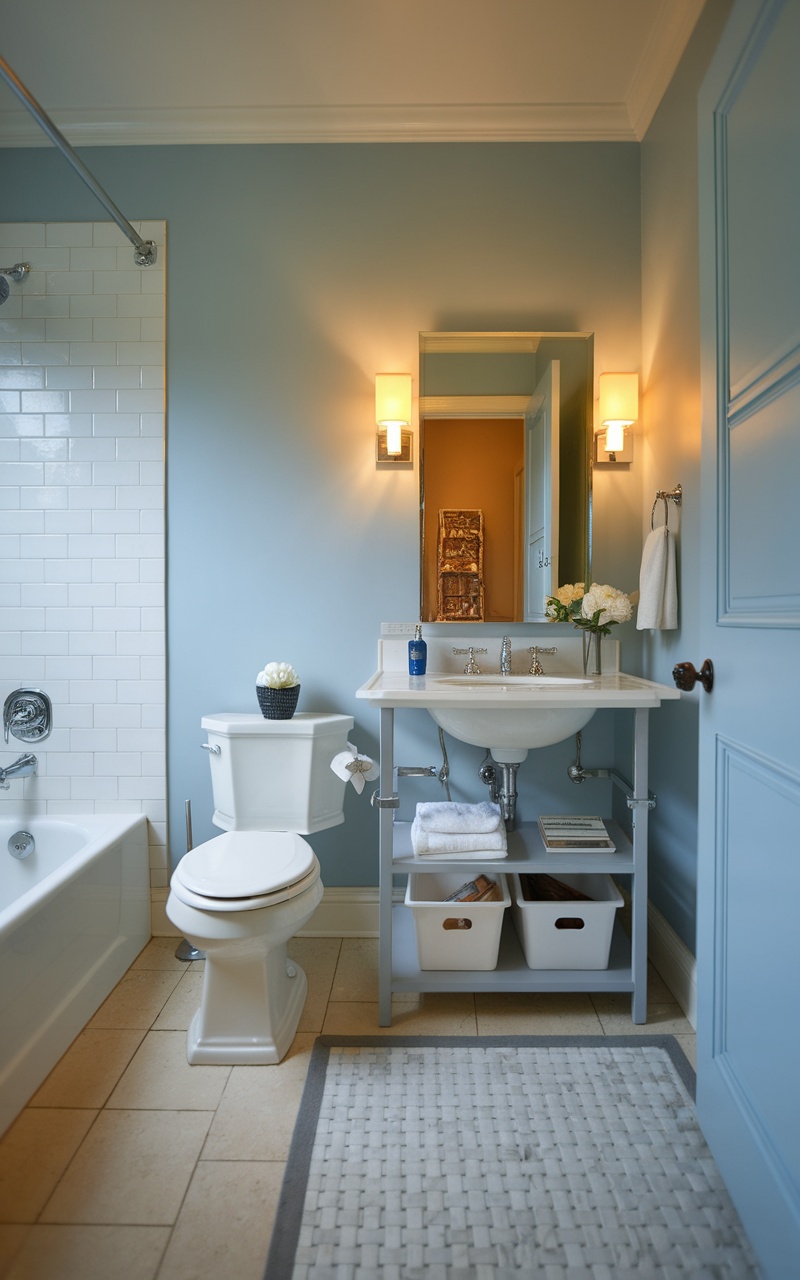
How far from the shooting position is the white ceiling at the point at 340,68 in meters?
1.93

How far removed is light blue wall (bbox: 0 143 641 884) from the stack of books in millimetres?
379

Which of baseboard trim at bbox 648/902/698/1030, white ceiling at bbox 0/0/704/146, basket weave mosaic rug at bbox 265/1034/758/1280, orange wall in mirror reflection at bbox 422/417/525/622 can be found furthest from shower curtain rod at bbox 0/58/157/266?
baseboard trim at bbox 648/902/698/1030

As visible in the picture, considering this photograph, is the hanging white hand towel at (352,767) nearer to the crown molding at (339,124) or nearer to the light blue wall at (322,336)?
the light blue wall at (322,336)

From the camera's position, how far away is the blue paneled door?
104 cm

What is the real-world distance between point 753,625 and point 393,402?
1510mm

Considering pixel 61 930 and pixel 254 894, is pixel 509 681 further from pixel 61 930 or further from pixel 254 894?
pixel 61 930

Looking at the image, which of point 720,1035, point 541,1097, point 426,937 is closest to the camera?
point 720,1035

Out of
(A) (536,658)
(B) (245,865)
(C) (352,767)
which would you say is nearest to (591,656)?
(A) (536,658)

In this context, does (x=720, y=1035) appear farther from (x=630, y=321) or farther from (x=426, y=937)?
(x=630, y=321)

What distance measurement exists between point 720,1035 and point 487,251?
7.76ft

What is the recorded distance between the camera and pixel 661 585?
2.04 m

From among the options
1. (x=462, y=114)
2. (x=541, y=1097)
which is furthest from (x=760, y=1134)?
(x=462, y=114)

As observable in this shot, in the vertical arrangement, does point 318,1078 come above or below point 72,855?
below

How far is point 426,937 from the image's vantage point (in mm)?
1974
